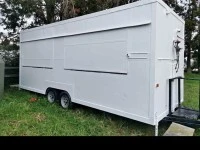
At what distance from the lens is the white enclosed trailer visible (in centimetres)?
386

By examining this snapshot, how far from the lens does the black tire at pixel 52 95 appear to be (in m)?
6.32

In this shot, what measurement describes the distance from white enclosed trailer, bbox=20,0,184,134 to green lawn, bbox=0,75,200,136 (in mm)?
346

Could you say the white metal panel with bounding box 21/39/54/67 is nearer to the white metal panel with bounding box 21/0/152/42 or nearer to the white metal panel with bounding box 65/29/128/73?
the white metal panel with bounding box 21/0/152/42

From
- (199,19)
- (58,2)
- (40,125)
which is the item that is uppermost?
(199,19)

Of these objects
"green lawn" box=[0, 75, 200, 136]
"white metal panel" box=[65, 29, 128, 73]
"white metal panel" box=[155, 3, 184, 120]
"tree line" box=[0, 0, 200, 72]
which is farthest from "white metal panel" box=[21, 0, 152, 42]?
"tree line" box=[0, 0, 200, 72]

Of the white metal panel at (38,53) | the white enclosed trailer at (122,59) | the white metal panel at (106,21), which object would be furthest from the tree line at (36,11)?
the white enclosed trailer at (122,59)

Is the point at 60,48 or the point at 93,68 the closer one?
the point at 93,68

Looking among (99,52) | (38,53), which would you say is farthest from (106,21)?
(38,53)

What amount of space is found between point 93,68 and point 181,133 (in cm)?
208

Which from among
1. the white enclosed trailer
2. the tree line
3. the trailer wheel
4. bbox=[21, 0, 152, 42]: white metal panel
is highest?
the tree line

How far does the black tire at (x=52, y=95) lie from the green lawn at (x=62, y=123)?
0.83 feet
